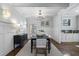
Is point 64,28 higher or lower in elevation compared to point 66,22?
lower

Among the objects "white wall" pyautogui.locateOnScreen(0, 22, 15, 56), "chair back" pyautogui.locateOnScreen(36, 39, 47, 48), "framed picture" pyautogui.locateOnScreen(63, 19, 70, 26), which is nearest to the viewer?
"white wall" pyautogui.locateOnScreen(0, 22, 15, 56)

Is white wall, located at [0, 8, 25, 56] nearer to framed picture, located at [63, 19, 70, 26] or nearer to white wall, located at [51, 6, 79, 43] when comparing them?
white wall, located at [51, 6, 79, 43]

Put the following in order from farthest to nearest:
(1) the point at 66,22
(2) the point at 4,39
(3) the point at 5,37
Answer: (1) the point at 66,22
(3) the point at 5,37
(2) the point at 4,39

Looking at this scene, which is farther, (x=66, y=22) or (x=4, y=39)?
(x=66, y=22)

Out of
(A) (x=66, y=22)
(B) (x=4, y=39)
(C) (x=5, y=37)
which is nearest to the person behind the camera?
(B) (x=4, y=39)

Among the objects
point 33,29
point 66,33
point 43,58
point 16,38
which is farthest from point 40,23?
point 43,58

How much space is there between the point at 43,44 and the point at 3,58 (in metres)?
3.10

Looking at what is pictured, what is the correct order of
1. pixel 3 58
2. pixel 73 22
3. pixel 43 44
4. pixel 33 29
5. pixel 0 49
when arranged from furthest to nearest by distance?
pixel 33 29 → pixel 73 22 → pixel 43 44 → pixel 0 49 → pixel 3 58

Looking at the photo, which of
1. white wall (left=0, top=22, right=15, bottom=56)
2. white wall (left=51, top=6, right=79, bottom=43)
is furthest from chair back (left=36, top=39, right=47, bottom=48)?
white wall (left=51, top=6, right=79, bottom=43)

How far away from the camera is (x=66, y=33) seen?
7.78 m

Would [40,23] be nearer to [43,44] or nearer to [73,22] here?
[73,22]

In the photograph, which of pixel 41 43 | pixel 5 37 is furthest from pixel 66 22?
pixel 5 37

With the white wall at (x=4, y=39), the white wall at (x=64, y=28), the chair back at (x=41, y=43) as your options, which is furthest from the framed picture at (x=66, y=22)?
the white wall at (x=4, y=39)

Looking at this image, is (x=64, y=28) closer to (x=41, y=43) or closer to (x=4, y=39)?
(x=41, y=43)
